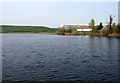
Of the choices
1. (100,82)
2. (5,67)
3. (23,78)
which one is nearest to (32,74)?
(23,78)

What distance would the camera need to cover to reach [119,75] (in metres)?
20.1

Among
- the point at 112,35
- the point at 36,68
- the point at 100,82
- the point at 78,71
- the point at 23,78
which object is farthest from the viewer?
the point at 112,35

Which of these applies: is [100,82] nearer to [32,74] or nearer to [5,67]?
[32,74]

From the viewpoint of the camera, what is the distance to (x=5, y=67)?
2370 centimetres

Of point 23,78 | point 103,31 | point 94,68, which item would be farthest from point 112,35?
point 23,78

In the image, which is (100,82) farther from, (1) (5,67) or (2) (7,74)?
(1) (5,67)

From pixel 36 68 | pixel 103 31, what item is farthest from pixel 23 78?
pixel 103 31

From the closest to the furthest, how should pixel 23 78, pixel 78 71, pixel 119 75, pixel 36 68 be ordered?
1. pixel 23 78
2. pixel 119 75
3. pixel 78 71
4. pixel 36 68

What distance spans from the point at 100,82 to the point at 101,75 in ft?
8.81

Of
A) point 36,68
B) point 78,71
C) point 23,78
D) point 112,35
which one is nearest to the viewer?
point 23,78

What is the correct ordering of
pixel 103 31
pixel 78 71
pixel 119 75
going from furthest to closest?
pixel 103 31, pixel 78 71, pixel 119 75

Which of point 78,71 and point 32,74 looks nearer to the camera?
point 32,74

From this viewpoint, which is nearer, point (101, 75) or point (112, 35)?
point (101, 75)

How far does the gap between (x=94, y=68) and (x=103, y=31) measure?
121366 millimetres
